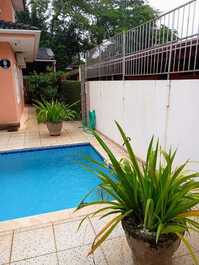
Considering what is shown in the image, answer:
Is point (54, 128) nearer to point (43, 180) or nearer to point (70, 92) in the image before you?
point (43, 180)

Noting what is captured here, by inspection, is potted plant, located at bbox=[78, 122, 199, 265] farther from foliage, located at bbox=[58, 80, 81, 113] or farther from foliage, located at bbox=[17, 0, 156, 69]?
→ foliage, located at bbox=[17, 0, 156, 69]

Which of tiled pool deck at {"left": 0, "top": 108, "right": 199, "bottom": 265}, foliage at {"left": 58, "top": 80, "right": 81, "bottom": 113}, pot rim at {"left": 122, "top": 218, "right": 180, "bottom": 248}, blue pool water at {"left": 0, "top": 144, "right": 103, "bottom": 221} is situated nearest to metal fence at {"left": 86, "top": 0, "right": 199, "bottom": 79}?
blue pool water at {"left": 0, "top": 144, "right": 103, "bottom": 221}

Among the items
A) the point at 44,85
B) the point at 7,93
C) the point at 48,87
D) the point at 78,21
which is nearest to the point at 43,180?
the point at 7,93

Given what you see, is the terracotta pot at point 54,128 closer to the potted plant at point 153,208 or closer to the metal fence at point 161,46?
the metal fence at point 161,46

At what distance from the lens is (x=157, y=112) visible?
12.8 feet

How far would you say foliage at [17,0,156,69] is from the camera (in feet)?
67.9

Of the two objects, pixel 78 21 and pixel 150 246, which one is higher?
pixel 78 21

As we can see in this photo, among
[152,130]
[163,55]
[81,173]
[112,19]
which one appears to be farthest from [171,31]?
[112,19]

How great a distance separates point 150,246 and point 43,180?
337 cm

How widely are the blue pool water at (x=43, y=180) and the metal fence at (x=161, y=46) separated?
2085mm

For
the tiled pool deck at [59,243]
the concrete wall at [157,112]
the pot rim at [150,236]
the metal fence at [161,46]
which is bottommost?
the tiled pool deck at [59,243]

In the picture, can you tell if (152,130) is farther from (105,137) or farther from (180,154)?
(105,137)

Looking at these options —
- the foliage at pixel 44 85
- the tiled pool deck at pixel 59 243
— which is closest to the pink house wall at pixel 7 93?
the foliage at pixel 44 85

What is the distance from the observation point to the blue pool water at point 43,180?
147 inches
